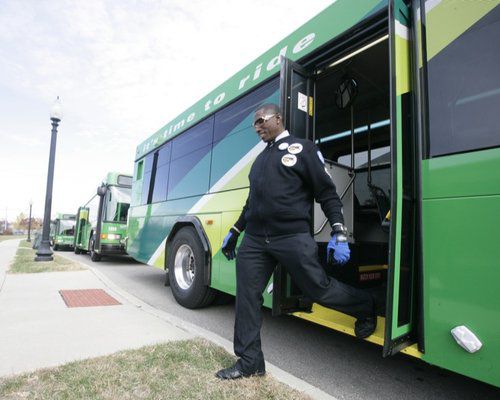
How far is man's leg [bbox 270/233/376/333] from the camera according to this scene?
7.32ft

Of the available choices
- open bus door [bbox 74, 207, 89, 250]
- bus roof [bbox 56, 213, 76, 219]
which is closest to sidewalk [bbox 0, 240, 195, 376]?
open bus door [bbox 74, 207, 89, 250]

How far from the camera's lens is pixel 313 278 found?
222cm

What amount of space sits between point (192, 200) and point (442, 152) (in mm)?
3198

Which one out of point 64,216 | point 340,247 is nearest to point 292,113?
point 340,247

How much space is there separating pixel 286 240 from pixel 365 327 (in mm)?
774

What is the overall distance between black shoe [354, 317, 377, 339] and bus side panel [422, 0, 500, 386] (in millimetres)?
445

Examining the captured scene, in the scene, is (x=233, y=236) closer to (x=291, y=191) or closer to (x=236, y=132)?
(x=291, y=191)

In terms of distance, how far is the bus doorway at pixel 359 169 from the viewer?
6.48ft

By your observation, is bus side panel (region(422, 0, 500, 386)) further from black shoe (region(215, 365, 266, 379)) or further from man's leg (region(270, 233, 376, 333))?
black shoe (region(215, 365, 266, 379))

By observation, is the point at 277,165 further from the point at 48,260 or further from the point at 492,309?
the point at 48,260

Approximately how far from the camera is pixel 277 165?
7.80 feet

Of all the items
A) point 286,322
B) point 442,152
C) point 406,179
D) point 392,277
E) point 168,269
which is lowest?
point 286,322

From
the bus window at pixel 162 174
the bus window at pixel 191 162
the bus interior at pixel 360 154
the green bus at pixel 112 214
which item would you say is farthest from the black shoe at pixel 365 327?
the green bus at pixel 112 214

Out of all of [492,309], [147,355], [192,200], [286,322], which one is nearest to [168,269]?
[192,200]
